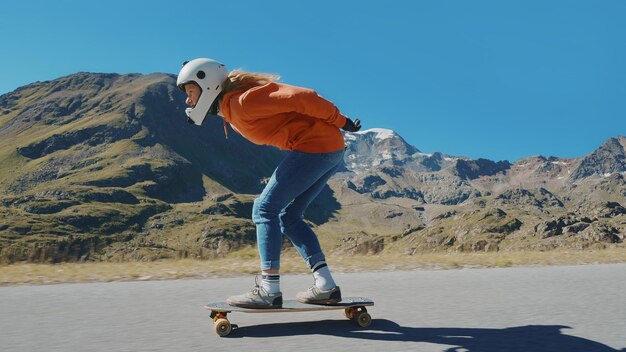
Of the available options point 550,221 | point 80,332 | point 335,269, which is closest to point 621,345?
point 80,332

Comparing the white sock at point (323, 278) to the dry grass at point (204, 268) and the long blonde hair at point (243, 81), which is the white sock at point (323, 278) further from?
the dry grass at point (204, 268)

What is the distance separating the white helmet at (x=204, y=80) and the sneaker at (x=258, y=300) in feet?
5.43

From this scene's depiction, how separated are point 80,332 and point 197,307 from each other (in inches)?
55.1

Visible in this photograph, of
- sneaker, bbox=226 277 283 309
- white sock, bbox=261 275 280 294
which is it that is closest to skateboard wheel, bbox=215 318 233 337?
sneaker, bbox=226 277 283 309

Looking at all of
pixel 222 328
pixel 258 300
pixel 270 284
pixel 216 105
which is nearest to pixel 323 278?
pixel 270 284

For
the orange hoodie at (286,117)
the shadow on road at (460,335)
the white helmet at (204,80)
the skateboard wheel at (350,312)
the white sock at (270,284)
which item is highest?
the white helmet at (204,80)

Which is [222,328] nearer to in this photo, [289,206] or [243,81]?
[289,206]

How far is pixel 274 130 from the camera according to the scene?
5051mm

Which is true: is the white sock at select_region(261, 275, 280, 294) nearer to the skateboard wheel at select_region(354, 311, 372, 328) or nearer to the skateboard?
the skateboard

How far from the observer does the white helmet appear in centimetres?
497

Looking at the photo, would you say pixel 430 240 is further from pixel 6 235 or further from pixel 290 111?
pixel 290 111

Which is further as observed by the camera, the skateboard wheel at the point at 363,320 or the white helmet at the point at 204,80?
the white helmet at the point at 204,80

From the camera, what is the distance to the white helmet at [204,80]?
4.97 metres

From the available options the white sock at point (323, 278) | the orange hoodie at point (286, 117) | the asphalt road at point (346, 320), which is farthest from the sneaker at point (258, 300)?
the orange hoodie at point (286, 117)
